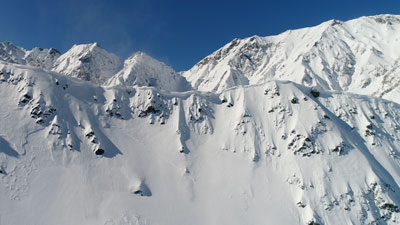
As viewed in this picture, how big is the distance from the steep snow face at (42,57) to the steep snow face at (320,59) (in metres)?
88.2

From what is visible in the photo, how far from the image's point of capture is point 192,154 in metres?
46.8

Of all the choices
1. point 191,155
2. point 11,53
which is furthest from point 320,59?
point 11,53

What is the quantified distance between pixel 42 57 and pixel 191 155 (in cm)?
16323

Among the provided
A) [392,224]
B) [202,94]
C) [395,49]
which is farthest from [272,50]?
[392,224]

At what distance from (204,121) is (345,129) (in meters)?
28.0

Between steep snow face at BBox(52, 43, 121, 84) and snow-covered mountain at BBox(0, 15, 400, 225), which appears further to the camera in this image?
steep snow face at BBox(52, 43, 121, 84)

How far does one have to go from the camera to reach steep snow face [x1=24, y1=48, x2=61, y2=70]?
158125 mm

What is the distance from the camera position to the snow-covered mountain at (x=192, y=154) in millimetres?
35531

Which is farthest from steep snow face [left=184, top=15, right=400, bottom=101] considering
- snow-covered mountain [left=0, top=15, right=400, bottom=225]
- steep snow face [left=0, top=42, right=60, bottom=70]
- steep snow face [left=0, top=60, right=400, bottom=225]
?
steep snow face [left=0, top=42, right=60, bottom=70]

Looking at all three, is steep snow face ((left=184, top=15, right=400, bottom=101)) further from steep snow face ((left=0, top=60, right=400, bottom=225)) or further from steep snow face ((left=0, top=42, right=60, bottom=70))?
steep snow face ((left=0, top=42, right=60, bottom=70))

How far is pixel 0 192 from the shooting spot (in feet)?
104

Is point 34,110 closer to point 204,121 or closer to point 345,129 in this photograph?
point 204,121

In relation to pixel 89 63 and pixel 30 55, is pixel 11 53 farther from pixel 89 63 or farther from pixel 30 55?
pixel 89 63

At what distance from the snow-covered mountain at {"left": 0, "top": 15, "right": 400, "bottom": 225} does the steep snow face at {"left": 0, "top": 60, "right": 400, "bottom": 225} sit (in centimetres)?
18
